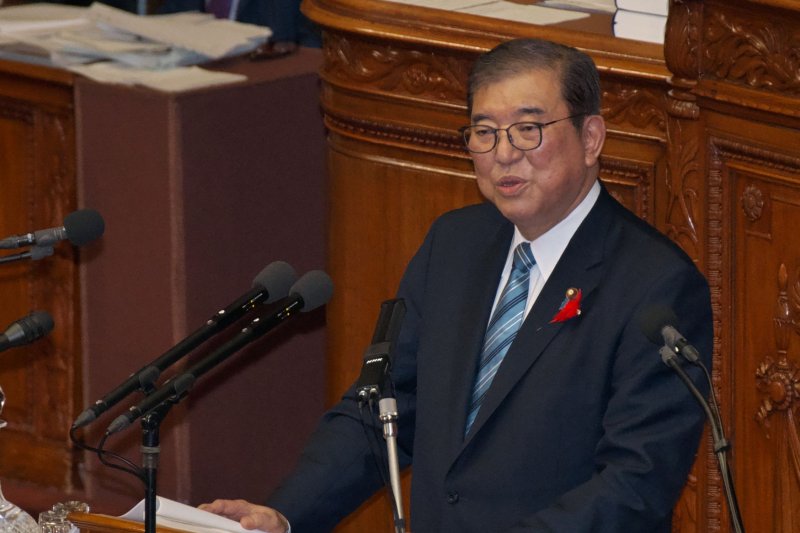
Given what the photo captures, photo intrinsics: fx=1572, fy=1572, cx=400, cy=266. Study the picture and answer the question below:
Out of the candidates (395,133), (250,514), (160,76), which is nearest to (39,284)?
(160,76)

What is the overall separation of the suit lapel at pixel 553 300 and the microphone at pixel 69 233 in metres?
0.87

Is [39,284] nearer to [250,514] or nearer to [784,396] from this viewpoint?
[250,514]

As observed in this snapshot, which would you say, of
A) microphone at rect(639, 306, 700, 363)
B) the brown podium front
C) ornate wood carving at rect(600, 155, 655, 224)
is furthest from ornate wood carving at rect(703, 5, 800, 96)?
the brown podium front

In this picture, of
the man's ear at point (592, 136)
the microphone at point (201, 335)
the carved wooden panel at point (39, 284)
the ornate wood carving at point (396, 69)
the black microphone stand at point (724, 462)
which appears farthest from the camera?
the carved wooden panel at point (39, 284)

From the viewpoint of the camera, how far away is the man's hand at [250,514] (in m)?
3.03

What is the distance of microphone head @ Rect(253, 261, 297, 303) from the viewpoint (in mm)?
2959

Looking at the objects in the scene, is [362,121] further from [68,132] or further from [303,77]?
[68,132]

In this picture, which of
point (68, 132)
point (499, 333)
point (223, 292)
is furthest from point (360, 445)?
point (68, 132)

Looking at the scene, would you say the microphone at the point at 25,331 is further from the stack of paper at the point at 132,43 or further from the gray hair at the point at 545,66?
the stack of paper at the point at 132,43

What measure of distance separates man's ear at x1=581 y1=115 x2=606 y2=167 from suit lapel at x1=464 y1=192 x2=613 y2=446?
0.34 feet

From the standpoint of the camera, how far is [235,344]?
2.75 meters

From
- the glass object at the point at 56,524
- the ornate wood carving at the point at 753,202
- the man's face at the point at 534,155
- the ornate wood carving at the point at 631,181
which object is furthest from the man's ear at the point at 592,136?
the glass object at the point at 56,524

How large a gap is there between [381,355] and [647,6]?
1.84m

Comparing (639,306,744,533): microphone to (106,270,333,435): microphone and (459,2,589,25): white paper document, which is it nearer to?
(106,270,333,435): microphone
